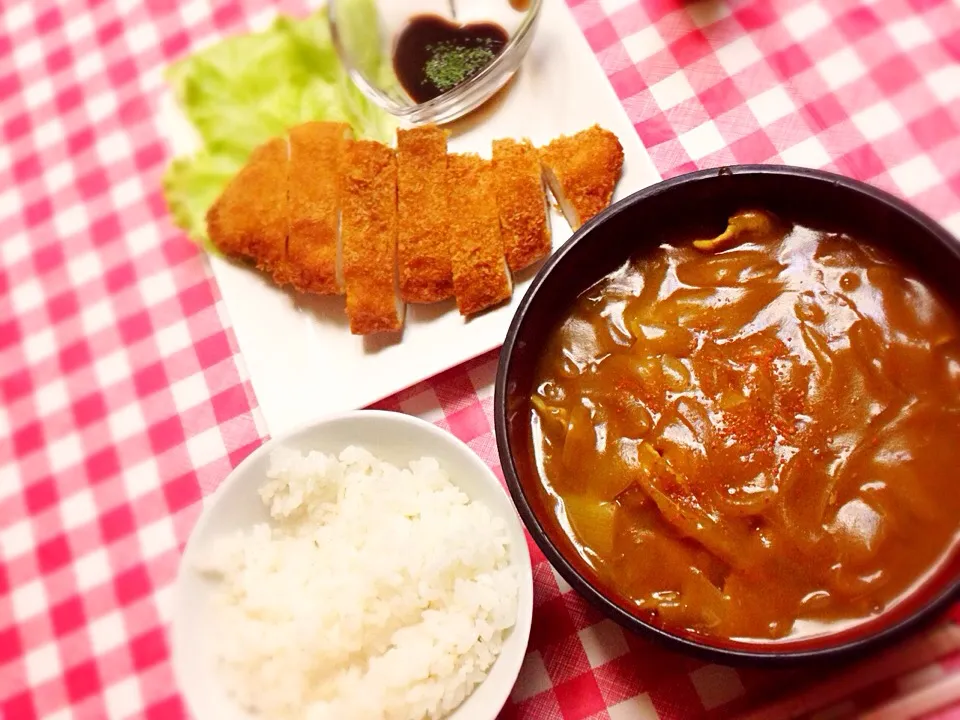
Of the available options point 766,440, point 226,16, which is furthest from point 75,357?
point 766,440

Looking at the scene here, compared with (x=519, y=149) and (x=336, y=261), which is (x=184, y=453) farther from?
(x=519, y=149)

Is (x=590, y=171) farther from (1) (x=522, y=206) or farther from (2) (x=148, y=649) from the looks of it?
(2) (x=148, y=649)

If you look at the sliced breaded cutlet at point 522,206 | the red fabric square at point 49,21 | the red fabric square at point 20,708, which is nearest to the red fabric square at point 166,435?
the red fabric square at point 20,708

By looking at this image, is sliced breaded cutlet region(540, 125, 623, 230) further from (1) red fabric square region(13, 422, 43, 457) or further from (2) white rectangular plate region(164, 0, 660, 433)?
(1) red fabric square region(13, 422, 43, 457)

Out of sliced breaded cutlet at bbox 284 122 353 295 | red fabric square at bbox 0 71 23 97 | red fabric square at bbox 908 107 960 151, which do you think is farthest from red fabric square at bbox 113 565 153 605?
red fabric square at bbox 908 107 960 151

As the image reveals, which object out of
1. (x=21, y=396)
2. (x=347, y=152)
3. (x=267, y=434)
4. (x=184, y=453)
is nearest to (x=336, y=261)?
(x=347, y=152)

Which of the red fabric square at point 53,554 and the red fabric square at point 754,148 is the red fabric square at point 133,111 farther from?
the red fabric square at point 754,148
